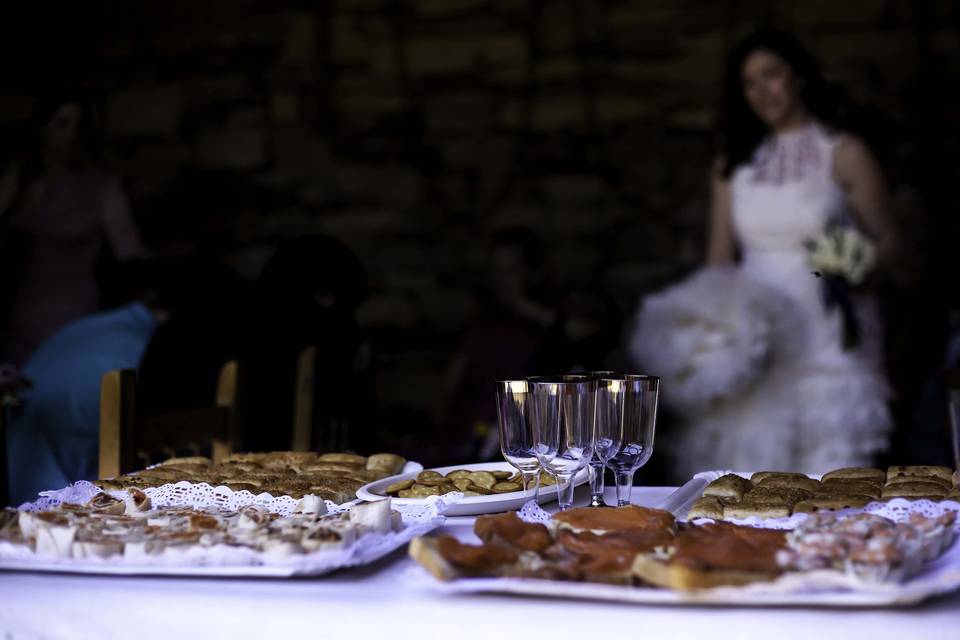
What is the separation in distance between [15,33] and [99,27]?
0.48 metres

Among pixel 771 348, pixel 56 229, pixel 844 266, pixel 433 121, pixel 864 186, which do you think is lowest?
pixel 771 348

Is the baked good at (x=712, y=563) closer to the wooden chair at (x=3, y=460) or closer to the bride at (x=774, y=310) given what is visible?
the wooden chair at (x=3, y=460)

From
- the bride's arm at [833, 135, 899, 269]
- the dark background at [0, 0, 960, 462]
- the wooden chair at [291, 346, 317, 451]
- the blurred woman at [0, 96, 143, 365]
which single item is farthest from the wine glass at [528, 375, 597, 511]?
the dark background at [0, 0, 960, 462]

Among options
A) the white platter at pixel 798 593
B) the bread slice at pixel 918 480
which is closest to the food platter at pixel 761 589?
the white platter at pixel 798 593

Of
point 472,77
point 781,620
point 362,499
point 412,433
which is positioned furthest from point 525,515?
point 472,77

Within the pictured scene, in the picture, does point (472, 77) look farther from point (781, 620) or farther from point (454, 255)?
point (781, 620)

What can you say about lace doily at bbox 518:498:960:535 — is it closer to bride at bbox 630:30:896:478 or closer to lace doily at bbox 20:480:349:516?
lace doily at bbox 20:480:349:516

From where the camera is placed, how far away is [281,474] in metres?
1.36

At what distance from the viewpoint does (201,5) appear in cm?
522

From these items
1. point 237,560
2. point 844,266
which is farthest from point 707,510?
point 844,266

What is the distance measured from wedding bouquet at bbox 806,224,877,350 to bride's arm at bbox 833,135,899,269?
0.17m

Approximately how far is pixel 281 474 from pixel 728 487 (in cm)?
57

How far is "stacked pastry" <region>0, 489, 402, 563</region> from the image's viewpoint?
0.90 m

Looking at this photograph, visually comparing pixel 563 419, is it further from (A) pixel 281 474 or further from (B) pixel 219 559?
(A) pixel 281 474
